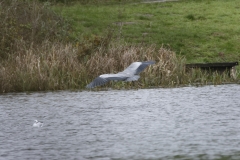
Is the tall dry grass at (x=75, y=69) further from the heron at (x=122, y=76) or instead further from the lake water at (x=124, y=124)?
the heron at (x=122, y=76)

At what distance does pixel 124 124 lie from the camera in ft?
57.1

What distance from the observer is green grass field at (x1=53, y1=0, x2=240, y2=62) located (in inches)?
1169

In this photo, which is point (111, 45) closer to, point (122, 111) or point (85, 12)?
point (122, 111)

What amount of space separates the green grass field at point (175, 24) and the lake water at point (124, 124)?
5432 millimetres

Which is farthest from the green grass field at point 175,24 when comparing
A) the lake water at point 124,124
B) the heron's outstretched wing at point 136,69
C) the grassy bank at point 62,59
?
the heron's outstretched wing at point 136,69

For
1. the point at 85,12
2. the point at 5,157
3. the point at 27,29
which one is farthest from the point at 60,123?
the point at 85,12

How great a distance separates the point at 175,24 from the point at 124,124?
17267mm

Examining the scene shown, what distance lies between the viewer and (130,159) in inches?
525

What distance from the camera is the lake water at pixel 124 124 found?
14133mm

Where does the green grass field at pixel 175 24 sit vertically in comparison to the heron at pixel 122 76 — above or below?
below

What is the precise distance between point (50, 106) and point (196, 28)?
13.6 metres

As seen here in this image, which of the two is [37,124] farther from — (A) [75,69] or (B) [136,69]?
(A) [75,69]

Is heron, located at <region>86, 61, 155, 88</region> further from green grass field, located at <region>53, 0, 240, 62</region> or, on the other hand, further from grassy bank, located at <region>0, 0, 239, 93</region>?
green grass field, located at <region>53, 0, 240, 62</region>

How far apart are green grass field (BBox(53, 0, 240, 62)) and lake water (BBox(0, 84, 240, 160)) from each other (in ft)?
17.8
